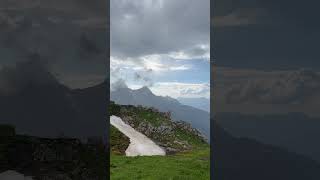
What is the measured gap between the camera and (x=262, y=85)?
22.5 metres

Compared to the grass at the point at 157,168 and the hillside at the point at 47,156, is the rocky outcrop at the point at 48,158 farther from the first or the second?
the grass at the point at 157,168

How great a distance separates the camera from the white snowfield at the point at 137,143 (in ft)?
151

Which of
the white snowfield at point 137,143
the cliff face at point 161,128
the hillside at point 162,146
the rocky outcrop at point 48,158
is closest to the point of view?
the rocky outcrop at point 48,158

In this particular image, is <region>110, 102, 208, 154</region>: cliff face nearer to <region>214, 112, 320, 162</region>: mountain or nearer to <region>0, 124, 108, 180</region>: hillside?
<region>0, 124, 108, 180</region>: hillside

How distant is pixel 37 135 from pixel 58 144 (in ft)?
3.39

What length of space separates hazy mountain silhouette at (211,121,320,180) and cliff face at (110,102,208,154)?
1038 inches

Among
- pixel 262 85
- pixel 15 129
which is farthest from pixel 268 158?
pixel 15 129

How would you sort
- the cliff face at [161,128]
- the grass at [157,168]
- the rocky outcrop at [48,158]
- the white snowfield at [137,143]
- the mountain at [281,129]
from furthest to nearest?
the cliff face at [161,128], the white snowfield at [137,143], the grass at [157,168], the rocky outcrop at [48,158], the mountain at [281,129]

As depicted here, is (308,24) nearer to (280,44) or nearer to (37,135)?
(280,44)

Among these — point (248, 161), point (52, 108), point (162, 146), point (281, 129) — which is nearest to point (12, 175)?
point (52, 108)

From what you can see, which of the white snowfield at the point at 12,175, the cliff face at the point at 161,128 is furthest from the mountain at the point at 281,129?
the cliff face at the point at 161,128

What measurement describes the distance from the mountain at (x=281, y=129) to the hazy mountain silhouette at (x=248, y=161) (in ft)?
0.97

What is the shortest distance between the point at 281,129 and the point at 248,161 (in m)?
1.98

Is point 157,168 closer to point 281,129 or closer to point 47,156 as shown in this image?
point 47,156
